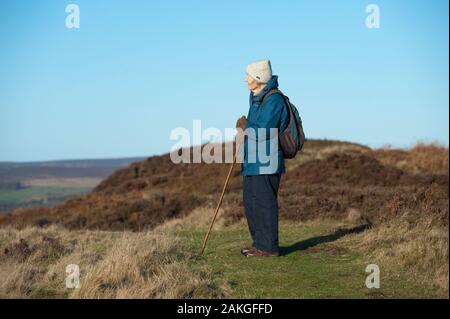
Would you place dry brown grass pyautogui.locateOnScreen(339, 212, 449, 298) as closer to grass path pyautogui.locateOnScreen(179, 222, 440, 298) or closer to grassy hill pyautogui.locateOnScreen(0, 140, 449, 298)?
grassy hill pyautogui.locateOnScreen(0, 140, 449, 298)

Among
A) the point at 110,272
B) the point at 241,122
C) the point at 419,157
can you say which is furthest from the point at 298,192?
the point at 419,157

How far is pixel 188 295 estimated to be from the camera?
6.31 metres

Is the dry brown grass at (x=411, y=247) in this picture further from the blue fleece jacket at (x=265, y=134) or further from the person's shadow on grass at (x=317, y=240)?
the blue fleece jacket at (x=265, y=134)

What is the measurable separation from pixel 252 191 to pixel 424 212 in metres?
3.65

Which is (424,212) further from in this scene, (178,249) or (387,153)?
(387,153)

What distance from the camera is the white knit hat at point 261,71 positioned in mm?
7992

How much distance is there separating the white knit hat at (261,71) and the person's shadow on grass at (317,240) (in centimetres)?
243

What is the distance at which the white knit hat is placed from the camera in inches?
315

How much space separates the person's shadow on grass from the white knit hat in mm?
2434

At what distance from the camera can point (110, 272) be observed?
662cm

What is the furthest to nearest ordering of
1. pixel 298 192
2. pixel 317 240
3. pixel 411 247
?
pixel 298 192, pixel 317 240, pixel 411 247

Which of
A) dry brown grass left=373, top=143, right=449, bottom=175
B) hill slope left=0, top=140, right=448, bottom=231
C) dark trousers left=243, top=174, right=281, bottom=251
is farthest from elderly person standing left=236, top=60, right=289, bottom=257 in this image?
dry brown grass left=373, top=143, right=449, bottom=175

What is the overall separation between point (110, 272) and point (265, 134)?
2.57 metres

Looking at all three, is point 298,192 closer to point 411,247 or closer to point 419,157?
point 411,247
